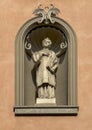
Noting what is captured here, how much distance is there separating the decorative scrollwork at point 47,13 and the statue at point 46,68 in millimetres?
356

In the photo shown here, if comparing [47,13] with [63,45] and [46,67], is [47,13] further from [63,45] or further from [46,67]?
[46,67]

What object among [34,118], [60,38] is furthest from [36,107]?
[60,38]

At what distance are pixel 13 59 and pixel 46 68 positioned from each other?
0.59 meters

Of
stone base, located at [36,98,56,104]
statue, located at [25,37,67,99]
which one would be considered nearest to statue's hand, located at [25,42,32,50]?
statue, located at [25,37,67,99]

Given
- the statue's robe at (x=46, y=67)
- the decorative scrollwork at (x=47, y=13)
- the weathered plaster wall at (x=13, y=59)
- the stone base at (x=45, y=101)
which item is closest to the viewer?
the weathered plaster wall at (x=13, y=59)

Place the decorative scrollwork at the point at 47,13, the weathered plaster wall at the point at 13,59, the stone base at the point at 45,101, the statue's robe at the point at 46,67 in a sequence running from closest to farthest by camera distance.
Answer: the weathered plaster wall at the point at 13,59, the stone base at the point at 45,101, the statue's robe at the point at 46,67, the decorative scrollwork at the point at 47,13

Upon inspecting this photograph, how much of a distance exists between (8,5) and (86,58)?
1.64 m

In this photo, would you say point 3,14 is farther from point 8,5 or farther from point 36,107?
point 36,107

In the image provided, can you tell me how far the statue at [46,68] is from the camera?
61.7ft

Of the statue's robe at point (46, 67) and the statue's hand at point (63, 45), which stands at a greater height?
the statue's hand at point (63, 45)

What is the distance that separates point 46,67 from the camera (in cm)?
1884

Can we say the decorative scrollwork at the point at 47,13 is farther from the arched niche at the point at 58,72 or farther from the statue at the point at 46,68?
the statue at the point at 46,68

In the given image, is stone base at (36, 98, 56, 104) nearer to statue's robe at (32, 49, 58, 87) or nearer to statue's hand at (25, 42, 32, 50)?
statue's robe at (32, 49, 58, 87)

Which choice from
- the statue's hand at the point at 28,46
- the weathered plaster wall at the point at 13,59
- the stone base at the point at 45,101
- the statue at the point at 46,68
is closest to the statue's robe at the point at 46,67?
the statue at the point at 46,68
